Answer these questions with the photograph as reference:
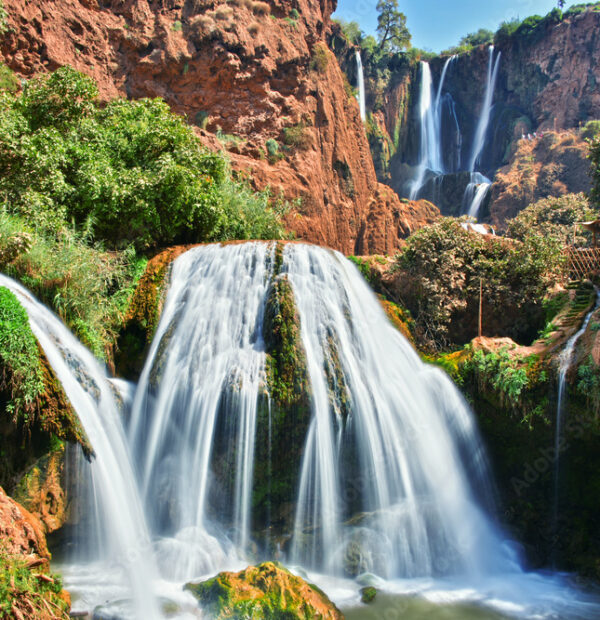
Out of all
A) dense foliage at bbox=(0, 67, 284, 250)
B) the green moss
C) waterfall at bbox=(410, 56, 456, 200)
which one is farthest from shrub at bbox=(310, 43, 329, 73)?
the green moss

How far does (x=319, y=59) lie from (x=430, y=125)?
55.4 ft

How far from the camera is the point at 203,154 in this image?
13.3 meters

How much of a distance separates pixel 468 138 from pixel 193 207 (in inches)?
1188

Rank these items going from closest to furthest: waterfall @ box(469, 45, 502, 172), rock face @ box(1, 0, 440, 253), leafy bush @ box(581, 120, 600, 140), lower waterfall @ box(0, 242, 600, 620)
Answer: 1. lower waterfall @ box(0, 242, 600, 620)
2. rock face @ box(1, 0, 440, 253)
3. leafy bush @ box(581, 120, 600, 140)
4. waterfall @ box(469, 45, 502, 172)

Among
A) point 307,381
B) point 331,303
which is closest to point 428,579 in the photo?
point 307,381

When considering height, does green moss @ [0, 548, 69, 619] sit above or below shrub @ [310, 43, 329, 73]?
below

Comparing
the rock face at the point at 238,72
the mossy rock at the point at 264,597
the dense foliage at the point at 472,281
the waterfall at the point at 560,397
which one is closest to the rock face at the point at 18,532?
the mossy rock at the point at 264,597

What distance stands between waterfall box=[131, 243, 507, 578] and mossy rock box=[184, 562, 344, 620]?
1222 mm

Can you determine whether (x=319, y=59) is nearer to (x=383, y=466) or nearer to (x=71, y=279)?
(x=71, y=279)

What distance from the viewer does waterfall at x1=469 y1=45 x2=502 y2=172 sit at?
115ft

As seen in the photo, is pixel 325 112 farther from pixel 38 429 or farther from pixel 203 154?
pixel 38 429

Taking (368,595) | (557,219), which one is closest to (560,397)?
(368,595)

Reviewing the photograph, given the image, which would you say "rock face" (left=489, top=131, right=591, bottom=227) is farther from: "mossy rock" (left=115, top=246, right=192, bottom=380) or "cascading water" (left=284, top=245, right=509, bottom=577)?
"mossy rock" (left=115, top=246, right=192, bottom=380)

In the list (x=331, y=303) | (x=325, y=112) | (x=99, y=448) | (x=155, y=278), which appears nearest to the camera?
(x=99, y=448)
